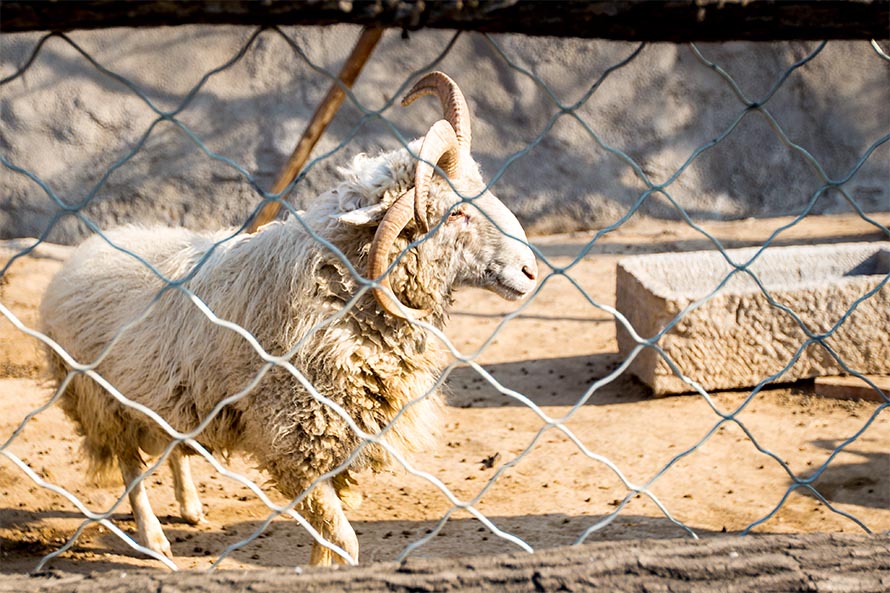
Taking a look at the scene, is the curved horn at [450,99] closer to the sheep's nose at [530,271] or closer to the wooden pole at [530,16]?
the sheep's nose at [530,271]

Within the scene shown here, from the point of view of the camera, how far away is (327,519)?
3.10 m

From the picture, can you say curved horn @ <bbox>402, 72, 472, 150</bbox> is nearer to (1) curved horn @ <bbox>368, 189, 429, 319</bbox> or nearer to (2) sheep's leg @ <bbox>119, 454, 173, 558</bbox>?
(1) curved horn @ <bbox>368, 189, 429, 319</bbox>

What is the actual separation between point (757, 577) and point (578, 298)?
545 centimetres

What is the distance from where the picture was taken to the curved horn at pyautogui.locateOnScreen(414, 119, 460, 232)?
286 centimetres

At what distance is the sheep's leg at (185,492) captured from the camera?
397 cm


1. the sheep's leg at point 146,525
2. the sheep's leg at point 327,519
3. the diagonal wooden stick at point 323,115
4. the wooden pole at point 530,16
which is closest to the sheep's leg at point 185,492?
the sheep's leg at point 146,525

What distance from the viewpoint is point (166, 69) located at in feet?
27.3

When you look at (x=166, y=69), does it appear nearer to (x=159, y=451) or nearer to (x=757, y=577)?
(x=159, y=451)

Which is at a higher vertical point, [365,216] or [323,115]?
[323,115]

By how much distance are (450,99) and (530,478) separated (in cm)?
195

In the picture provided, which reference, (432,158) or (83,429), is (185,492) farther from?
(432,158)

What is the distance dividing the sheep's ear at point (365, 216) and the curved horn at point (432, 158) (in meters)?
0.16

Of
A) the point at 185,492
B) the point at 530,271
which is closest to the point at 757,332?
the point at 530,271

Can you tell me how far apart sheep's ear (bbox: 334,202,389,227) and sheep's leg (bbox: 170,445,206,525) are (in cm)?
154
